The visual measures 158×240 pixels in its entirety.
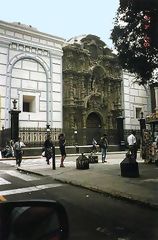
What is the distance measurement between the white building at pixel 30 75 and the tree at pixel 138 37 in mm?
19014

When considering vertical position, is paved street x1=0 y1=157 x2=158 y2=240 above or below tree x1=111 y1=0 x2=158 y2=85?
below

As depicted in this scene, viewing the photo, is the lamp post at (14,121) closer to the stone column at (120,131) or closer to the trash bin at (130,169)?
the stone column at (120,131)

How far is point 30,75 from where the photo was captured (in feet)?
103

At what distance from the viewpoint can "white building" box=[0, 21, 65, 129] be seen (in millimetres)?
29875

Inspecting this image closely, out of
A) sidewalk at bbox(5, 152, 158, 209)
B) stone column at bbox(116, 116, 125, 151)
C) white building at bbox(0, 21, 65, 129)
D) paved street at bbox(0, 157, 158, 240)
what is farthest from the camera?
stone column at bbox(116, 116, 125, 151)

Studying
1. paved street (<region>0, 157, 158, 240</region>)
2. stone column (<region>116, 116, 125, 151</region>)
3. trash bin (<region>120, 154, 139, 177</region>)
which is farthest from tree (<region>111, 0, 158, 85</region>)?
stone column (<region>116, 116, 125, 151</region>)

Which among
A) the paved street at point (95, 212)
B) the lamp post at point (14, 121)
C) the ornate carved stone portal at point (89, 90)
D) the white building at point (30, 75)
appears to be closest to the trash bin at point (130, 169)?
the paved street at point (95, 212)

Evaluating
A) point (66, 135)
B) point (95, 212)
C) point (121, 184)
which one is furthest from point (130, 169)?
point (66, 135)

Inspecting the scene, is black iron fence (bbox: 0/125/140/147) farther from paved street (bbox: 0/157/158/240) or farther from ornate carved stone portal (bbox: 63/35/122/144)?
paved street (bbox: 0/157/158/240)

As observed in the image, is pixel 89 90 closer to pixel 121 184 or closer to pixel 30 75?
pixel 30 75

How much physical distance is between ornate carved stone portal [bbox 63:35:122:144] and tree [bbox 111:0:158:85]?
70.9ft

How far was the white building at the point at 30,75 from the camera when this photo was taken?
29.9m

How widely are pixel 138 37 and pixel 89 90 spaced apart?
25665 mm

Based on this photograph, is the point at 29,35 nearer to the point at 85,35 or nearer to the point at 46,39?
the point at 46,39
